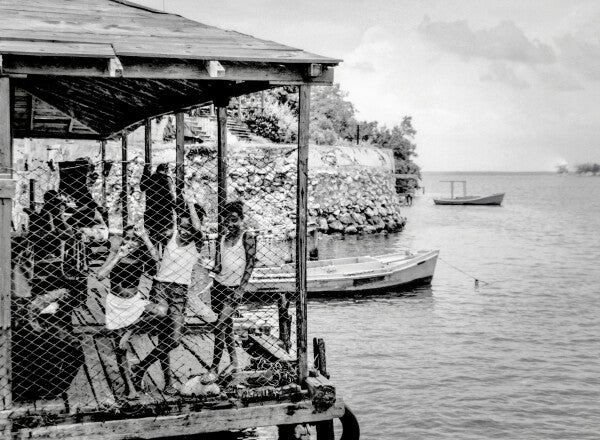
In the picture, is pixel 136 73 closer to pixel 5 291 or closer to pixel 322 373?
pixel 5 291

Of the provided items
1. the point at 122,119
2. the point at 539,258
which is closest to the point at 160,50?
the point at 122,119

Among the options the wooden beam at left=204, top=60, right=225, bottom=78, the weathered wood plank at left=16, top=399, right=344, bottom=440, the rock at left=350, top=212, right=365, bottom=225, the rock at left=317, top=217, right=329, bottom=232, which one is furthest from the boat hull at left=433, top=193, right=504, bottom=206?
the wooden beam at left=204, top=60, right=225, bottom=78

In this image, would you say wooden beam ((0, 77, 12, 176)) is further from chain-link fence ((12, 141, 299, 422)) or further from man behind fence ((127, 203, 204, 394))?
man behind fence ((127, 203, 204, 394))

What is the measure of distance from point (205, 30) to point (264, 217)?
29608mm

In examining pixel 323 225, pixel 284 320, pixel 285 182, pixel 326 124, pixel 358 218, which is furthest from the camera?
pixel 326 124

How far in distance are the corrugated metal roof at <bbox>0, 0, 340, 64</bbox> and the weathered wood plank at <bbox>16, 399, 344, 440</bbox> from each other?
9.80ft

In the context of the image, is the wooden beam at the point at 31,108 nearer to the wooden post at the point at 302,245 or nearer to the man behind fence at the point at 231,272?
the man behind fence at the point at 231,272

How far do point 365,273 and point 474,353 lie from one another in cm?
581

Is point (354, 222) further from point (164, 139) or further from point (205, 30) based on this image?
point (205, 30)

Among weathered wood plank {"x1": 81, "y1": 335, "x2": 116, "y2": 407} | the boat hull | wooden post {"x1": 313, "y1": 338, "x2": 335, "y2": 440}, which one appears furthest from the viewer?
the boat hull

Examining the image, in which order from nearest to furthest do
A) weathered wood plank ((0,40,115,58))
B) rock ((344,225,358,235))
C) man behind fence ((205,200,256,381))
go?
1. weathered wood plank ((0,40,115,58))
2. man behind fence ((205,200,256,381))
3. rock ((344,225,358,235))

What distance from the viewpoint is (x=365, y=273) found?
76.3ft

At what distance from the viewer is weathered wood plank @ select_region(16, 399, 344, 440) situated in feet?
20.8

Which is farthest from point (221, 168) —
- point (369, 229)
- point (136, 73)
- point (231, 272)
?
point (369, 229)
